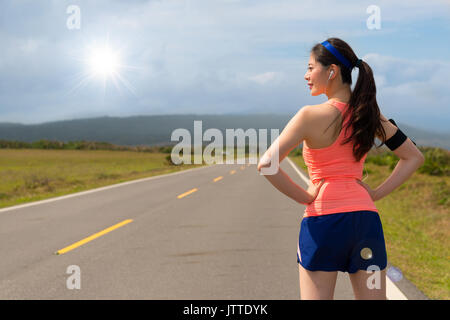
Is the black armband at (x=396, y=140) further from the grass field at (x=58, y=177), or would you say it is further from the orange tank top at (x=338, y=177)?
the grass field at (x=58, y=177)

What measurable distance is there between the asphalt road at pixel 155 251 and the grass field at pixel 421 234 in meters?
1.18

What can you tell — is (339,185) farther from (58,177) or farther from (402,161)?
(58,177)

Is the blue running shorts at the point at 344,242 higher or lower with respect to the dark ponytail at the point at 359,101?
lower

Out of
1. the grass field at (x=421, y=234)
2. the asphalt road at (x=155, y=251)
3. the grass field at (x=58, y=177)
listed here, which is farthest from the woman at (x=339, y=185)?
the grass field at (x=58, y=177)

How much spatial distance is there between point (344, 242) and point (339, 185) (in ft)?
0.89

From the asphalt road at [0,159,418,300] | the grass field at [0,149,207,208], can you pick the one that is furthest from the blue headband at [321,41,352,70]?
the grass field at [0,149,207,208]

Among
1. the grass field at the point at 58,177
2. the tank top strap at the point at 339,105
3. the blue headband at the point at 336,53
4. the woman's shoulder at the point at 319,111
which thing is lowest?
the woman's shoulder at the point at 319,111

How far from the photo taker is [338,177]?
214 centimetres

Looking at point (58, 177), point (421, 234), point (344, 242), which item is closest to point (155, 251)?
point (344, 242)

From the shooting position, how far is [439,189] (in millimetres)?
14711

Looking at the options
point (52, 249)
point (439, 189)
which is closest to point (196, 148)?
point (439, 189)

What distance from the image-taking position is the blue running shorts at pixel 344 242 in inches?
83.3
